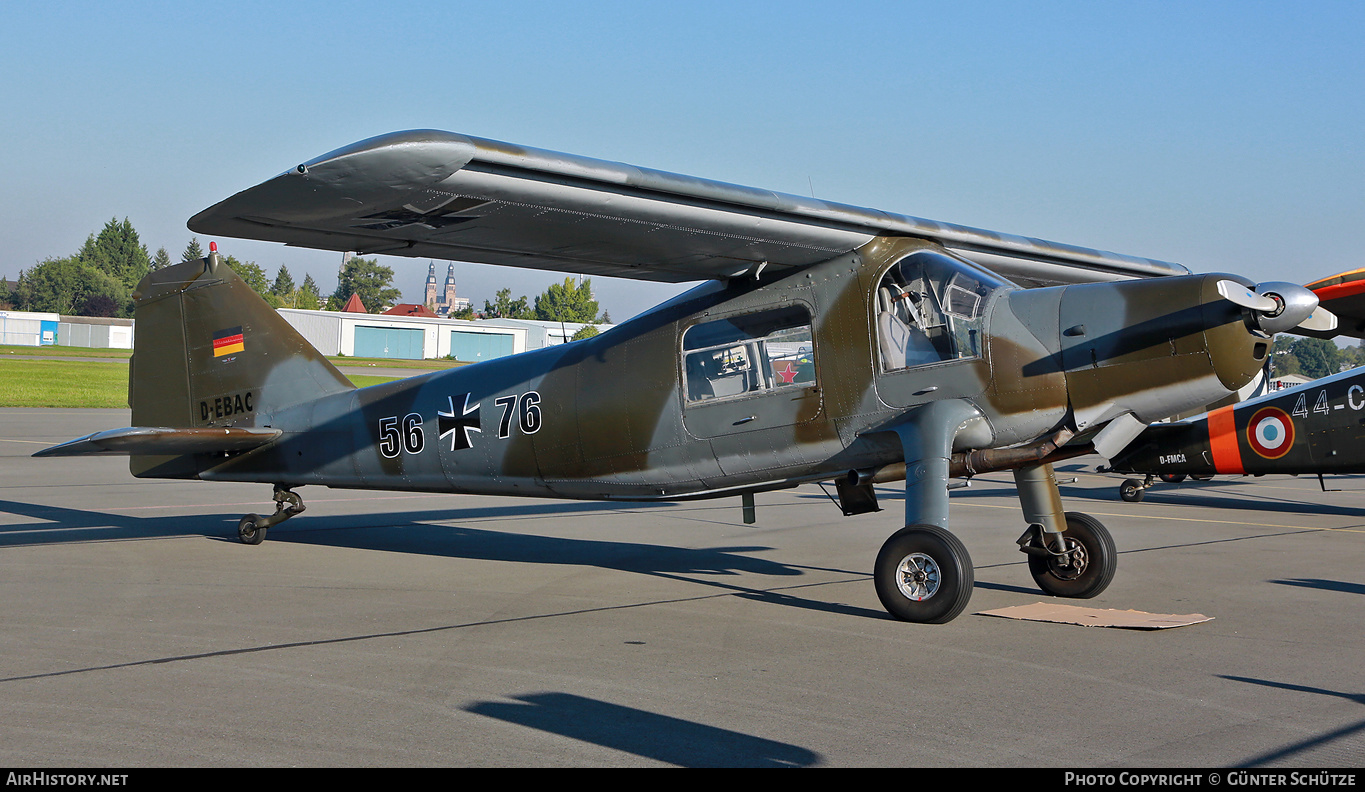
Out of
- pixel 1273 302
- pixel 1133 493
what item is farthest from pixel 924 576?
pixel 1133 493

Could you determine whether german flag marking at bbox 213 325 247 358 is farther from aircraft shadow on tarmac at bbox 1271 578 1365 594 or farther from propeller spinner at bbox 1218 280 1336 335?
aircraft shadow on tarmac at bbox 1271 578 1365 594

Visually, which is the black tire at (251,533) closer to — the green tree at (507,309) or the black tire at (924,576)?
the black tire at (924,576)

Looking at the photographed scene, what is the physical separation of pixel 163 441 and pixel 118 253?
17575 centimetres

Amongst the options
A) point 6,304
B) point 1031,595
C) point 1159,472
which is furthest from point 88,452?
point 6,304

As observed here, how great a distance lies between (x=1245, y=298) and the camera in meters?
6.86

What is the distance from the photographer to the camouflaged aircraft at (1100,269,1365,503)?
547 inches

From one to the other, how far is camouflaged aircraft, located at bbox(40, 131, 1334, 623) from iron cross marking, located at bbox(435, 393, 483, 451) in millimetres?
23

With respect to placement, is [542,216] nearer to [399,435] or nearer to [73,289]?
[399,435]

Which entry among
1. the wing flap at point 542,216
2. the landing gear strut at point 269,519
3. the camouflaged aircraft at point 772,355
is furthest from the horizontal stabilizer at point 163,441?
the wing flap at point 542,216

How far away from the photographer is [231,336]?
11.8 m

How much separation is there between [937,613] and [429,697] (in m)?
3.46

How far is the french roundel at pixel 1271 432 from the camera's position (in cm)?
1437

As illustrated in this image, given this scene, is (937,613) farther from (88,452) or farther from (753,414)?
(88,452)

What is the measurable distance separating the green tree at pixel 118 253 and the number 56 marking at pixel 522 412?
16875 centimetres
